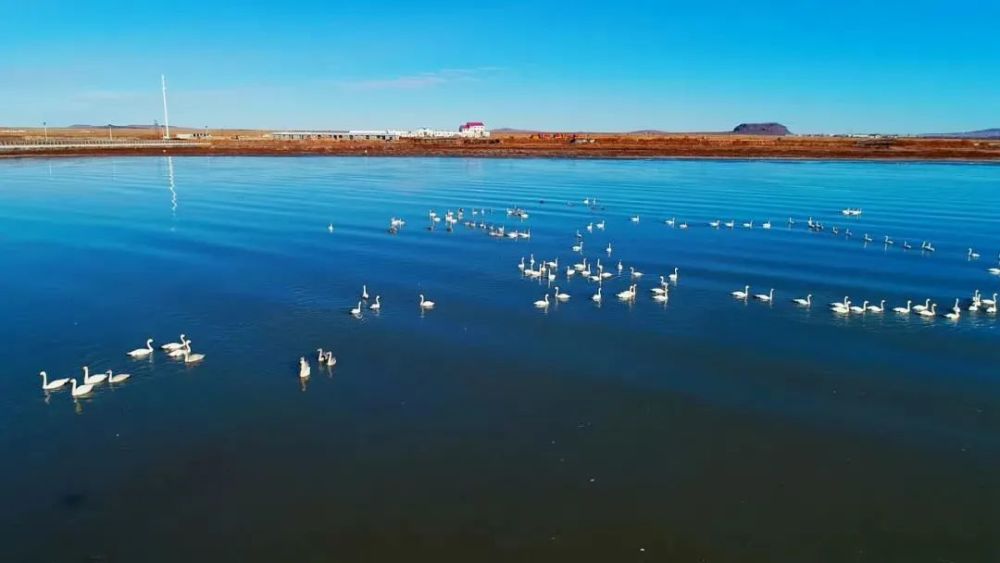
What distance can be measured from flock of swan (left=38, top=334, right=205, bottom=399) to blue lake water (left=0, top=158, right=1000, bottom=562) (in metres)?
0.30

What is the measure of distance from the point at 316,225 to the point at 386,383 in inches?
1109

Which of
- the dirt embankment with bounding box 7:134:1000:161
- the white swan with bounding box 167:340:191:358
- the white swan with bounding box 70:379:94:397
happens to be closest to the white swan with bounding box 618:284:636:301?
the white swan with bounding box 167:340:191:358

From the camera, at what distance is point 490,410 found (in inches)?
655

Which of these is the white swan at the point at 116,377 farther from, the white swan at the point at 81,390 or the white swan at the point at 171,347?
the white swan at the point at 171,347

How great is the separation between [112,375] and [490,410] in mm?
10198

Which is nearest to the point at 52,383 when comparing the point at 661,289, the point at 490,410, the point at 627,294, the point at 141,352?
the point at 141,352

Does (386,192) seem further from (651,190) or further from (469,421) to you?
(469,421)

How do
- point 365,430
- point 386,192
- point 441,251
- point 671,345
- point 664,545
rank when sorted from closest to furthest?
point 664,545 < point 365,430 < point 671,345 < point 441,251 < point 386,192

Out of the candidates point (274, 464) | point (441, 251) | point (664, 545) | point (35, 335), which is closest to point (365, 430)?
point (274, 464)

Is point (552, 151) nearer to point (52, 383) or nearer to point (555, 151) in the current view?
point (555, 151)

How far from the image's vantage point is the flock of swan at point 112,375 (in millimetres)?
17078

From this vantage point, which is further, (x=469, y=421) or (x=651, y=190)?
(x=651, y=190)

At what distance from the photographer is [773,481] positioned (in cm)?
1366

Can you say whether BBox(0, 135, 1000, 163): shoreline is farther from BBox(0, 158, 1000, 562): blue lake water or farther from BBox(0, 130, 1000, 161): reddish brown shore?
BBox(0, 158, 1000, 562): blue lake water
